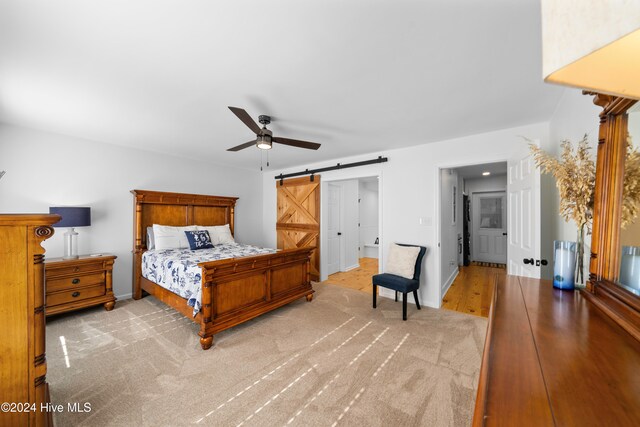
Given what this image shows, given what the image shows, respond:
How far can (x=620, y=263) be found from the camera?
1.02 m

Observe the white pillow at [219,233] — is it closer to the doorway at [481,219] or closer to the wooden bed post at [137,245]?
the wooden bed post at [137,245]

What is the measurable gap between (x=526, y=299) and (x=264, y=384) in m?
1.89

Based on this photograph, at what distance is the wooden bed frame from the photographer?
8.45 feet

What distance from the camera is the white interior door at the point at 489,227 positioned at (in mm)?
A: 6305

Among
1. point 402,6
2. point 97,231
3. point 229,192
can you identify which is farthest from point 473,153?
point 97,231

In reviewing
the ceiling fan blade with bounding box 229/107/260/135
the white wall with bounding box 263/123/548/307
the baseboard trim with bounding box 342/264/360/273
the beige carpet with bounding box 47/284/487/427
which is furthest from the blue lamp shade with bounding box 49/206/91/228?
the baseboard trim with bounding box 342/264/360/273

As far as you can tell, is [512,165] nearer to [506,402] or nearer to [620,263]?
[620,263]

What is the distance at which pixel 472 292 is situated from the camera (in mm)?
4199

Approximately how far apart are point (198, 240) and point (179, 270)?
4.06ft

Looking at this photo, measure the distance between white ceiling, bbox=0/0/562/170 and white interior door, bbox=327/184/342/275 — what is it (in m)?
2.46

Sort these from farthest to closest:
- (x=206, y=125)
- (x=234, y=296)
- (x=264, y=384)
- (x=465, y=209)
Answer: (x=465, y=209)
(x=206, y=125)
(x=234, y=296)
(x=264, y=384)

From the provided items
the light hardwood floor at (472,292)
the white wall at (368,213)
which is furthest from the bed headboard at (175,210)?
the light hardwood floor at (472,292)

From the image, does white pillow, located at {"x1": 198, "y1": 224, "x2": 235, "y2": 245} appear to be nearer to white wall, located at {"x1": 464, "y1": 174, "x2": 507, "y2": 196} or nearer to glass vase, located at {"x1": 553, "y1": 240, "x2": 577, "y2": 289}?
glass vase, located at {"x1": 553, "y1": 240, "x2": 577, "y2": 289}

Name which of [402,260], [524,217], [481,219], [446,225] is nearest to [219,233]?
[402,260]
